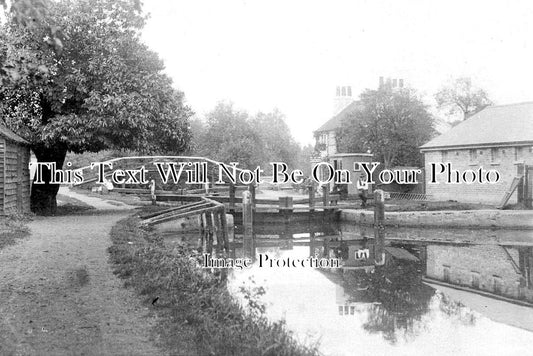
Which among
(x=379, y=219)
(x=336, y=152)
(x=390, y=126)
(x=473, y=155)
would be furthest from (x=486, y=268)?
(x=336, y=152)

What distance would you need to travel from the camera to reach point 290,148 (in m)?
60.2

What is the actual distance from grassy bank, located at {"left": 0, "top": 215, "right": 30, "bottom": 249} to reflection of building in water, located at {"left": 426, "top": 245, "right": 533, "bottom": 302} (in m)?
9.77

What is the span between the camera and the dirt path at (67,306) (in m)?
5.86

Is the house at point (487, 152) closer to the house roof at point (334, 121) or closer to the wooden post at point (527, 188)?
the wooden post at point (527, 188)

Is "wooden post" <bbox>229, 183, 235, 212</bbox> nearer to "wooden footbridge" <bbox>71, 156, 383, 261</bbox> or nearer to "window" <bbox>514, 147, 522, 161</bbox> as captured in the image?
"wooden footbridge" <bbox>71, 156, 383, 261</bbox>

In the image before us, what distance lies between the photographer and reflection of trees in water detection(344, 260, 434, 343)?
9.36m

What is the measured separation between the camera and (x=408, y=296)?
11375 mm

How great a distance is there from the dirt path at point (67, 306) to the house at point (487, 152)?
767 inches

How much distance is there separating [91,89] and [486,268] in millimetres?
13810

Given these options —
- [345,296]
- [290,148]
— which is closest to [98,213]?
[345,296]

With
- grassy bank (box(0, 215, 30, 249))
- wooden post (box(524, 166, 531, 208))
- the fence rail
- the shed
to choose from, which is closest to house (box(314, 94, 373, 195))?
the fence rail

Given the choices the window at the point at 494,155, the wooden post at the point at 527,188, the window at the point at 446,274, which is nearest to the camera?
the window at the point at 446,274

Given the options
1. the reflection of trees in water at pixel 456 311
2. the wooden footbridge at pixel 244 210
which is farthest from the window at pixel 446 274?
the wooden footbridge at pixel 244 210

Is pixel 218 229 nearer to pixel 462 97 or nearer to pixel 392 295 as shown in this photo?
pixel 392 295
